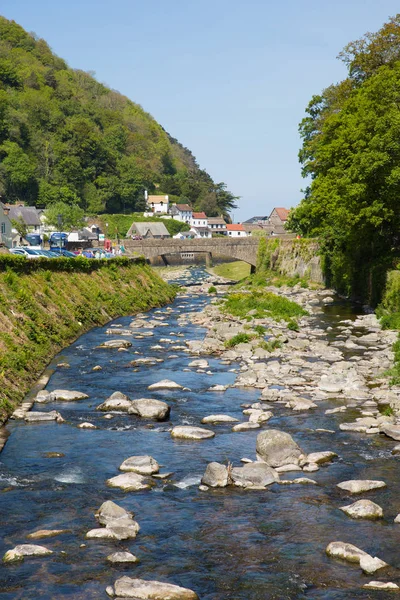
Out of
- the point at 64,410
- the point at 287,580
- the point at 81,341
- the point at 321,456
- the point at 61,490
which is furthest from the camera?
the point at 81,341

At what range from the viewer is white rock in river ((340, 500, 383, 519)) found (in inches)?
700

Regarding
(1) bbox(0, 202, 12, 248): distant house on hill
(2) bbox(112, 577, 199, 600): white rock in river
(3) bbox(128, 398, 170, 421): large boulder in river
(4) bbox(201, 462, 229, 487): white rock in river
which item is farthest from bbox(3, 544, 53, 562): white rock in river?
(1) bbox(0, 202, 12, 248): distant house on hill

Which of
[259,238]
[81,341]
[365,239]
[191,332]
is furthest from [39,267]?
[259,238]

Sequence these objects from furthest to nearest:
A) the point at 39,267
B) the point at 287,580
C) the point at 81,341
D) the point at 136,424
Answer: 1. the point at 39,267
2. the point at 81,341
3. the point at 136,424
4. the point at 287,580

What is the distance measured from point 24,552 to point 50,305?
1266 inches

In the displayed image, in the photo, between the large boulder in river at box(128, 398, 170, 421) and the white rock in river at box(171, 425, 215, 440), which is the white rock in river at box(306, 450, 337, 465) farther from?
the large boulder in river at box(128, 398, 170, 421)

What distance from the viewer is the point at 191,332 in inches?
2080

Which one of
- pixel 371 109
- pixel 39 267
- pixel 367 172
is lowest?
pixel 39 267

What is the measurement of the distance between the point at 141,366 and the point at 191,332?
1456 cm

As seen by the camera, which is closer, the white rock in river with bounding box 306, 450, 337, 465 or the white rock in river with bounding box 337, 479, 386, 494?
the white rock in river with bounding box 337, 479, 386, 494

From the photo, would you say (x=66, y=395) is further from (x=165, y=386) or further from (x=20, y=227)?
(x=20, y=227)

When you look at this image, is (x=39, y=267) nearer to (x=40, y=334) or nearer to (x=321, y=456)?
(x=40, y=334)

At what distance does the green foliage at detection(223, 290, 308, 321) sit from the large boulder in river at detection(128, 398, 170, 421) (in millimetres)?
29321

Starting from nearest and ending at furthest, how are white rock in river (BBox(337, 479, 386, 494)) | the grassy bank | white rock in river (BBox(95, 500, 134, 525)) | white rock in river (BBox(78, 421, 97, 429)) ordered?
white rock in river (BBox(95, 500, 134, 525)) → white rock in river (BBox(337, 479, 386, 494)) → white rock in river (BBox(78, 421, 97, 429)) → the grassy bank
